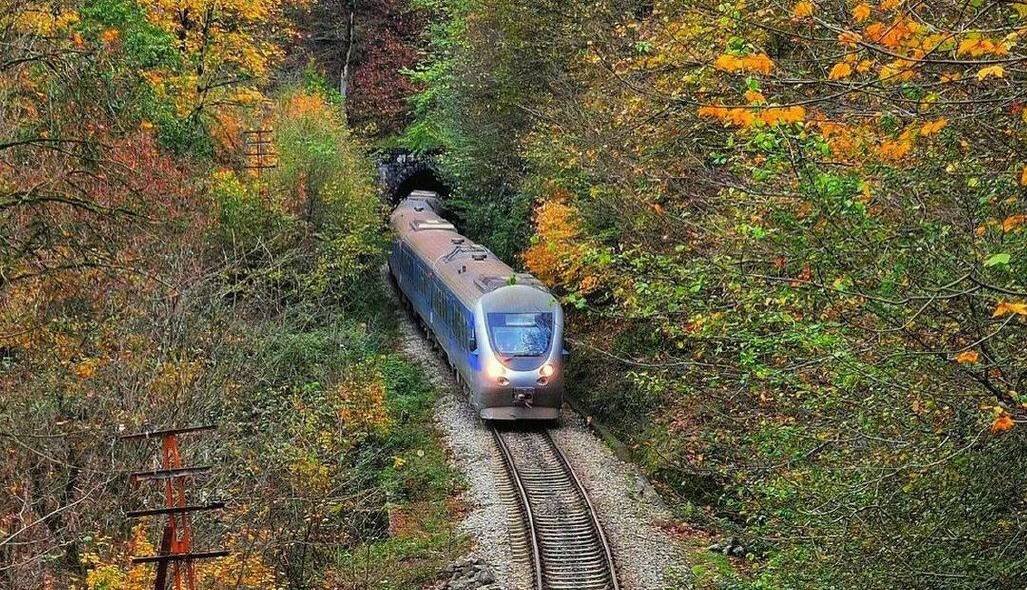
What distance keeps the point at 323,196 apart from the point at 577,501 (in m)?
11.6

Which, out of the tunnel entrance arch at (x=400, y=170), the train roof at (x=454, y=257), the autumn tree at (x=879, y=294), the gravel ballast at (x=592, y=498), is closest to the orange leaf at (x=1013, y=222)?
the autumn tree at (x=879, y=294)

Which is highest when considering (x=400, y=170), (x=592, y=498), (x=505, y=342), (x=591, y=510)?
(x=400, y=170)

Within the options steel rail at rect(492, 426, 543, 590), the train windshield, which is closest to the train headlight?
the train windshield

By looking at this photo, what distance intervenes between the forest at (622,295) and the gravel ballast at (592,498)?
1.24 ft

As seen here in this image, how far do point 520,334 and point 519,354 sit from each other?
16.4 inches

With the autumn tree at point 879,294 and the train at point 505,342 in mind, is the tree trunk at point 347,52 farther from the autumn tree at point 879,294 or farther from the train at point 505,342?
the autumn tree at point 879,294

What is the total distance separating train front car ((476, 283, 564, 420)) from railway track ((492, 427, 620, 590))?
2.21ft

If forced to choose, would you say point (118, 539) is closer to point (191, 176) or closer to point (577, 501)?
point (577, 501)

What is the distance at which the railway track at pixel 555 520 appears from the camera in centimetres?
1228

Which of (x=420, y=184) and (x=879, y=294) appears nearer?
(x=879, y=294)

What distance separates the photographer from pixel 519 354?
57.9 ft

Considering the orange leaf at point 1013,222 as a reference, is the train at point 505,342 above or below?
below

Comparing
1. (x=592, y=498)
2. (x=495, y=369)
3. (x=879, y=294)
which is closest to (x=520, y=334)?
(x=495, y=369)

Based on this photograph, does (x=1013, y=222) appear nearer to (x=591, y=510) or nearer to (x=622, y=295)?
(x=622, y=295)
